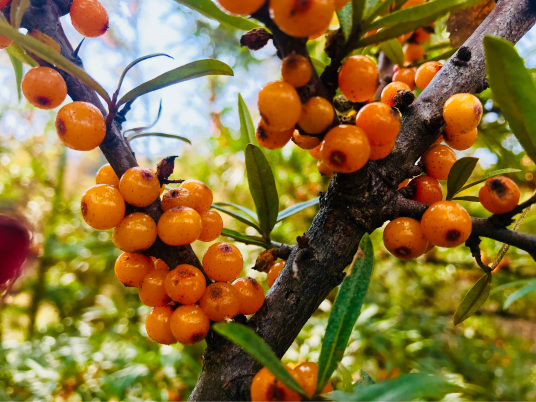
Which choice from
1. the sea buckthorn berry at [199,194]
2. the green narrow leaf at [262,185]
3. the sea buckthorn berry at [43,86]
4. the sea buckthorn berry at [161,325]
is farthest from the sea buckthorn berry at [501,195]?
the sea buckthorn berry at [43,86]

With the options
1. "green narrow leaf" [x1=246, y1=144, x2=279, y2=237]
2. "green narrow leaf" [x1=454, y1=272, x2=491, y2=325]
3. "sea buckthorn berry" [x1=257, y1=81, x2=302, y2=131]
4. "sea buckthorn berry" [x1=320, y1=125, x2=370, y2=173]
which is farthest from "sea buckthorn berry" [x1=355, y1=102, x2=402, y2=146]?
"green narrow leaf" [x1=454, y1=272, x2=491, y2=325]

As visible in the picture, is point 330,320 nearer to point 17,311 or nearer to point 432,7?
point 432,7

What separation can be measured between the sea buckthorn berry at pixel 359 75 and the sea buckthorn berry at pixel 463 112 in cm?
19

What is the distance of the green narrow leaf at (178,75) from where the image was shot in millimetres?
738

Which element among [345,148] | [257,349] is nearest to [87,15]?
[345,148]

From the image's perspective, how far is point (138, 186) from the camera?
0.68 metres

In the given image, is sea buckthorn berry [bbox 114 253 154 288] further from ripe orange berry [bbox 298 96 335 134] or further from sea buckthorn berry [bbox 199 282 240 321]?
ripe orange berry [bbox 298 96 335 134]

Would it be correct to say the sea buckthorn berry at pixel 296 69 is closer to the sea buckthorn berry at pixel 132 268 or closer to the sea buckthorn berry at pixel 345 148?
the sea buckthorn berry at pixel 345 148

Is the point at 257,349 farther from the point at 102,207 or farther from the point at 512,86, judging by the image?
the point at 512,86

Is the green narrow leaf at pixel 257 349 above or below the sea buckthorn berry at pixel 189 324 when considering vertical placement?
below

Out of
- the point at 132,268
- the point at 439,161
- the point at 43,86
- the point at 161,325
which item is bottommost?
the point at 161,325

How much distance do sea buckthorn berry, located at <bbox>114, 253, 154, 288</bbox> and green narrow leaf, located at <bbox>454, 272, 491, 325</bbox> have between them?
67cm

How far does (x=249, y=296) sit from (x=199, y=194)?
23 centimetres

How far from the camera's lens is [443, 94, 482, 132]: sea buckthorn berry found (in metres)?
0.66
